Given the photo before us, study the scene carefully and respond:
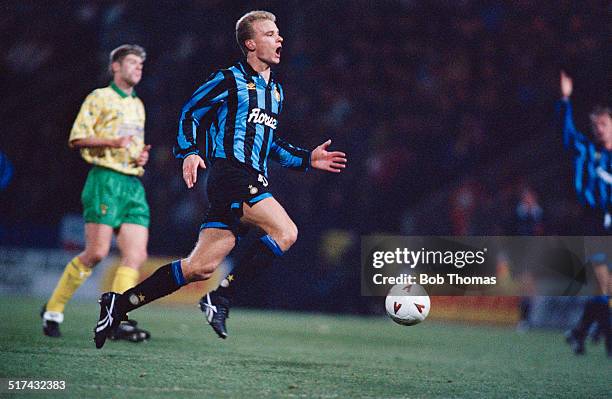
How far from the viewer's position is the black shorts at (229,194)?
14.2ft

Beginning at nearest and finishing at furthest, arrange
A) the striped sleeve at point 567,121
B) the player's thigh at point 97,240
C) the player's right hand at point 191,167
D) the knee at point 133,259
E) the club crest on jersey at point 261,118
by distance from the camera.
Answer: the player's right hand at point 191,167
the club crest on jersey at point 261,118
the player's thigh at point 97,240
the knee at point 133,259
the striped sleeve at point 567,121

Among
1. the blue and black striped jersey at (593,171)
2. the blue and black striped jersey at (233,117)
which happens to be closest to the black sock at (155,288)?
the blue and black striped jersey at (233,117)

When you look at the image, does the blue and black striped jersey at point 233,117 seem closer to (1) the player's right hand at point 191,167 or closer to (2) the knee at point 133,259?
(1) the player's right hand at point 191,167

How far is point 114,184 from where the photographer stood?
5.57m

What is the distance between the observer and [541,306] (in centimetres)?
1080

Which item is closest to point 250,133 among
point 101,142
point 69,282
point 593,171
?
point 101,142

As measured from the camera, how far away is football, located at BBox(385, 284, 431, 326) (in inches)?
222

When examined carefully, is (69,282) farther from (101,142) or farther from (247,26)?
(247,26)

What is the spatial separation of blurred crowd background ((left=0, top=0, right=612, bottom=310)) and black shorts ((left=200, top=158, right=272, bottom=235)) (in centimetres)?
671

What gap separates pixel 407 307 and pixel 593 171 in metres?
2.60

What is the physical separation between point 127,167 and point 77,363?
5.86ft

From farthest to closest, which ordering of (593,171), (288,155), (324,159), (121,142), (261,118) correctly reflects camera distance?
(593,171) < (121,142) < (288,155) < (324,159) < (261,118)

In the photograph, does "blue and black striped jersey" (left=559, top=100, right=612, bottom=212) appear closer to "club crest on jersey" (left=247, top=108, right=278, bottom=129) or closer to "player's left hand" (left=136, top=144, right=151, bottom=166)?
"club crest on jersey" (left=247, top=108, right=278, bottom=129)

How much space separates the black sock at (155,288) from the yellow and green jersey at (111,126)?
4.85 feet
